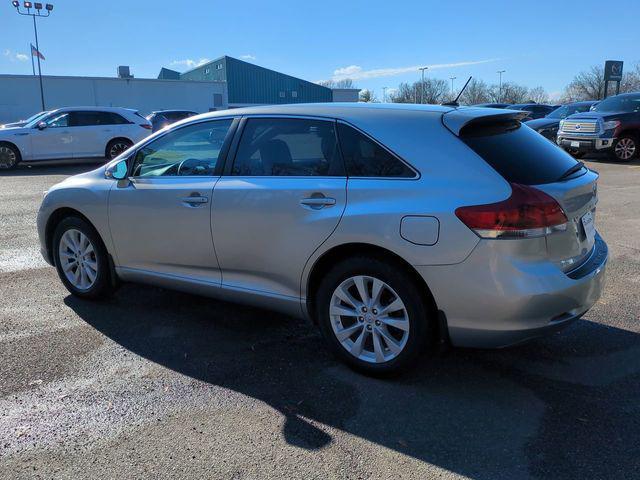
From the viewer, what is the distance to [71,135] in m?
15.7

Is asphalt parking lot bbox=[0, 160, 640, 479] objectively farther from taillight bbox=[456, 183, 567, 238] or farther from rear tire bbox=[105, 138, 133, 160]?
rear tire bbox=[105, 138, 133, 160]

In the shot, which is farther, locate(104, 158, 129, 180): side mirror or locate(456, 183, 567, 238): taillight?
locate(104, 158, 129, 180): side mirror

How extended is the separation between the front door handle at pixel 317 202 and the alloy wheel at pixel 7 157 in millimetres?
14590

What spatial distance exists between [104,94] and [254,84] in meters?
14.5

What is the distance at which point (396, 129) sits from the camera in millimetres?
3418

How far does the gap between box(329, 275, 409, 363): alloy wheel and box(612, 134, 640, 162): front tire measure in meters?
14.8

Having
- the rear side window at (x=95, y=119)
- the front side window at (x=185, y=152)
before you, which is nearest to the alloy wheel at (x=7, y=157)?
the rear side window at (x=95, y=119)

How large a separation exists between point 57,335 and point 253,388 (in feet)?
5.78

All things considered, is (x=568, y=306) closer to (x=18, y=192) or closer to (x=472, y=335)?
(x=472, y=335)

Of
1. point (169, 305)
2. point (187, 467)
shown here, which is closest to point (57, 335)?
point (169, 305)

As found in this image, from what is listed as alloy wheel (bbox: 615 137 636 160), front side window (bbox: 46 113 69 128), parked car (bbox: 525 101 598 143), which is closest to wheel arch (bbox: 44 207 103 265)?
front side window (bbox: 46 113 69 128)

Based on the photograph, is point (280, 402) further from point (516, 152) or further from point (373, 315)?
point (516, 152)

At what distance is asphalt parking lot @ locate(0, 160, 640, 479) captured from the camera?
272 cm

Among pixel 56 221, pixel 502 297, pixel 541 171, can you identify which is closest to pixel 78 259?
pixel 56 221
